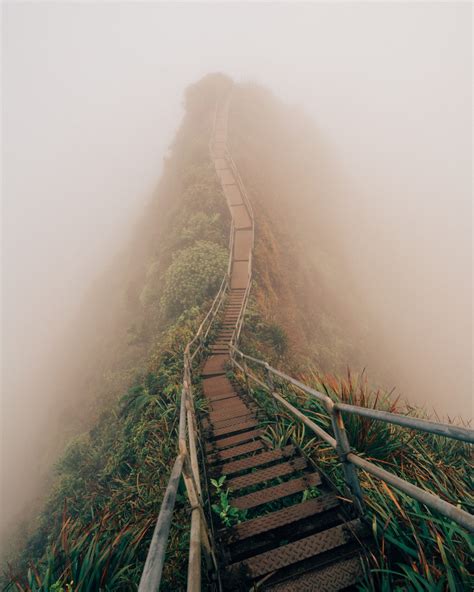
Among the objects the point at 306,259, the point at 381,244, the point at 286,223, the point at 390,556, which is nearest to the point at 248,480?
the point at 390,556

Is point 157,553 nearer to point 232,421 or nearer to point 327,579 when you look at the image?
point 327,579

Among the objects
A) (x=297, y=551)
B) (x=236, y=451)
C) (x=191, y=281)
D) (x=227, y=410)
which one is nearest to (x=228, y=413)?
(x=227, y=410)

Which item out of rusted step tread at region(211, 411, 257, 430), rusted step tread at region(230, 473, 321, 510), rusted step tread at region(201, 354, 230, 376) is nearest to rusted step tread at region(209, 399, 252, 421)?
rusted step tread at region(211, 411, 257, 430)

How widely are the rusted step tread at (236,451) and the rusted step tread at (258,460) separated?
8.6 inches

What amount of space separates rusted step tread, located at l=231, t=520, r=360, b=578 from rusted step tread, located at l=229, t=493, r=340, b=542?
0.26m

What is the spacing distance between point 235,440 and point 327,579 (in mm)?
2687

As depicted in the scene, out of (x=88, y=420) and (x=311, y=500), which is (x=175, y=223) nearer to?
(x=88, y=420)

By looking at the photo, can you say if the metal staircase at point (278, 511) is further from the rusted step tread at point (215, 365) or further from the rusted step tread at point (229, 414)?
the rusted step tread at point (215, 365)

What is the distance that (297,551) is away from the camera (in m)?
2.62

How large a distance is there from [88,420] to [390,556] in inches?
674

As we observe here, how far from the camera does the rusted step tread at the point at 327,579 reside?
2.37 meters

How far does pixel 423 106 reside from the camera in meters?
78.7

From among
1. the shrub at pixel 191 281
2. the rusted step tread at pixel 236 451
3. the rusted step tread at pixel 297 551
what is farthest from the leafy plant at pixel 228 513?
the shrub at pixel 191 281

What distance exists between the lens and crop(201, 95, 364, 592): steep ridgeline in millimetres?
2479
